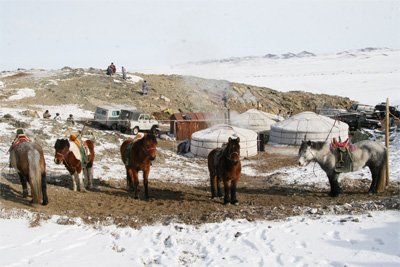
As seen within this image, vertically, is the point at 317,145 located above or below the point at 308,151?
above

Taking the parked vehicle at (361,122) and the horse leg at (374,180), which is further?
the parked vehicle at (361,122)

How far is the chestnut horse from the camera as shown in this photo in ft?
37.3

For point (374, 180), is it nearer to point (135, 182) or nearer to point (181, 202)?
point (181, 202)

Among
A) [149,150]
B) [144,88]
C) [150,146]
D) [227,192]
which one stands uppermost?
[144,88]

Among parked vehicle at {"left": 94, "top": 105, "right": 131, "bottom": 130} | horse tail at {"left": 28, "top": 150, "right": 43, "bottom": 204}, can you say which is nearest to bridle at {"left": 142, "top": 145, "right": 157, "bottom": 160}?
horse tail at {"left": 28, "top": 150, "right": 43, "bottom": 204}

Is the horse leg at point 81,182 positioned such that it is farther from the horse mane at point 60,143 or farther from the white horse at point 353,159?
the white horse at point 353,159

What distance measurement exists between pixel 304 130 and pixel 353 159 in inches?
695

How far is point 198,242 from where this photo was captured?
27.4 ft

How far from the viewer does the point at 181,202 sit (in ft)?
37.8

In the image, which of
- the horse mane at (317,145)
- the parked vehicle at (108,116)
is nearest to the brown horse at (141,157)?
the horse mane at (317,145)

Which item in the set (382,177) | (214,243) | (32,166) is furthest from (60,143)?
(382,177)

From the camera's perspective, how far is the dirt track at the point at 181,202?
9.75 meters

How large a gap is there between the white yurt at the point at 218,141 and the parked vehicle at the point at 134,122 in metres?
6.10

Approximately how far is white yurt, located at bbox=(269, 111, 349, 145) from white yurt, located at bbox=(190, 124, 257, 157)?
4186 mm
